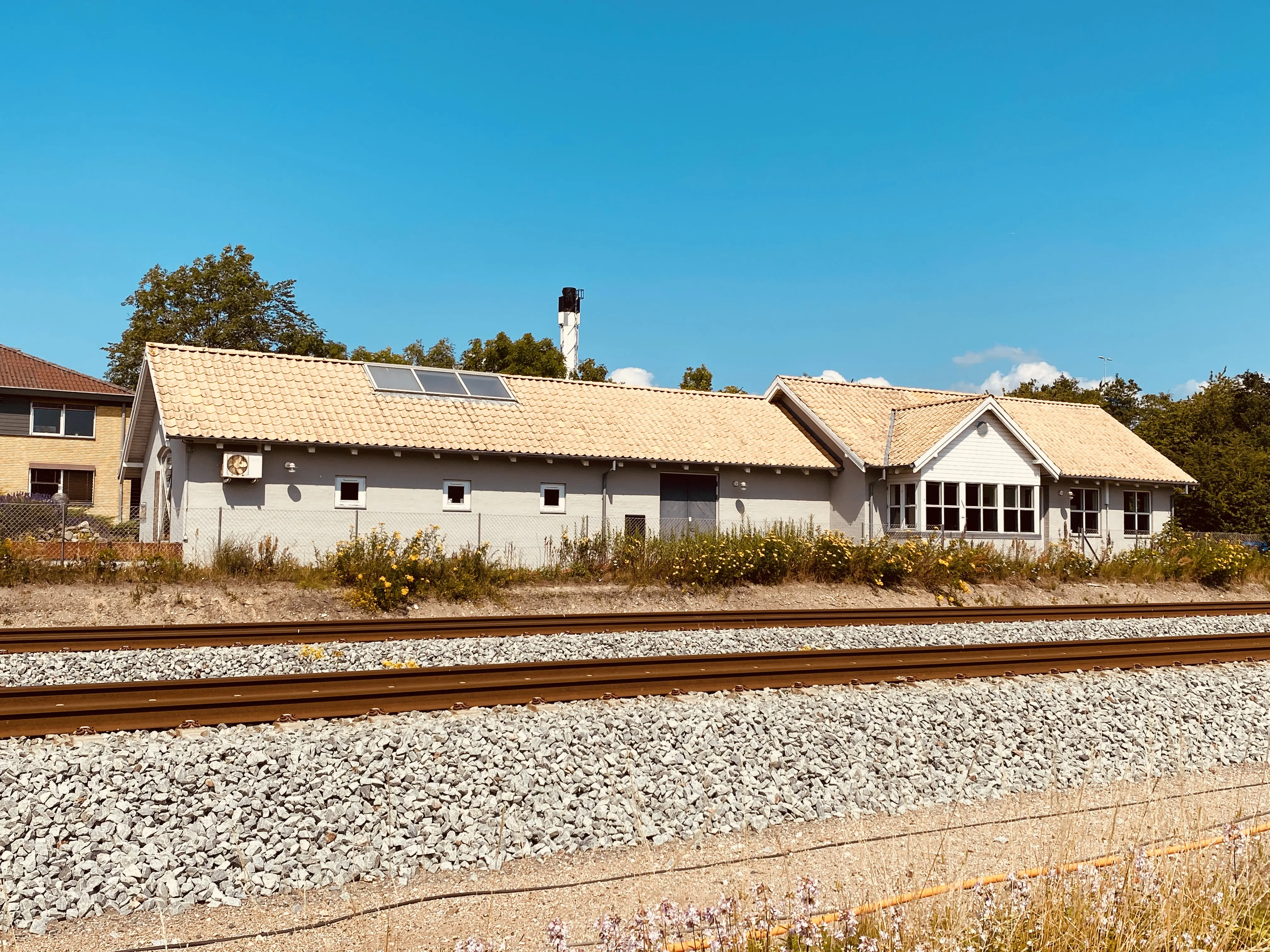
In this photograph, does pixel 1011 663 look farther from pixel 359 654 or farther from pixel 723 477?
pixel 723 477

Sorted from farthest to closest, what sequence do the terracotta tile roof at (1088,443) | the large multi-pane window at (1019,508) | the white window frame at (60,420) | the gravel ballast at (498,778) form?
the white window frame at (60,420) → the terracotta tile roof at (1088,443) → the large multi-pane window at (1019,508) → the gravel ballast at (498,778)

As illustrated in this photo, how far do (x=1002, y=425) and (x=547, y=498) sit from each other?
14.3 metres

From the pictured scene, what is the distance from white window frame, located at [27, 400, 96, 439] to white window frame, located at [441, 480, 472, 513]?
913 inches

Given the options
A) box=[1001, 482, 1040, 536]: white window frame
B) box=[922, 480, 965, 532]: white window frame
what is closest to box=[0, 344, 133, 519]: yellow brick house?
box=[922, 480, 965, 532]: white window frame

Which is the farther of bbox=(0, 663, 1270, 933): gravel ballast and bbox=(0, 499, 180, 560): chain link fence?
bbox=(0, 499, 180, 560): chain link fence

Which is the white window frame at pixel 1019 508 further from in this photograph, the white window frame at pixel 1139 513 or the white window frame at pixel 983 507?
the white window frame at pixel 1139 513

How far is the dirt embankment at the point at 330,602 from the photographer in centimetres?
1716

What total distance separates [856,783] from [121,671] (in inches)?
333

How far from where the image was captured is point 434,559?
1983cm

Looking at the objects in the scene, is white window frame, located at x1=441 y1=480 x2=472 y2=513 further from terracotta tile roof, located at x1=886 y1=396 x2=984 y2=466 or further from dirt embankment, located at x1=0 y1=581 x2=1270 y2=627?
terracotta tile roof, located at x1=886 y1=396 x2=984 y2=466

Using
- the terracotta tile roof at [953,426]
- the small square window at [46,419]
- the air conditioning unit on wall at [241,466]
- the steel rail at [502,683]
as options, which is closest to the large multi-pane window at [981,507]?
the terracotta tile roof at [953,426]

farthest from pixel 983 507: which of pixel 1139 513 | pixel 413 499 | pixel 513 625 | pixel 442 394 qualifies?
pixel 513 625

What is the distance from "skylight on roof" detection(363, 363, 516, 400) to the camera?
27453 millimetres

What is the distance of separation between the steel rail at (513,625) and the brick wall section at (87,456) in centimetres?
2731
